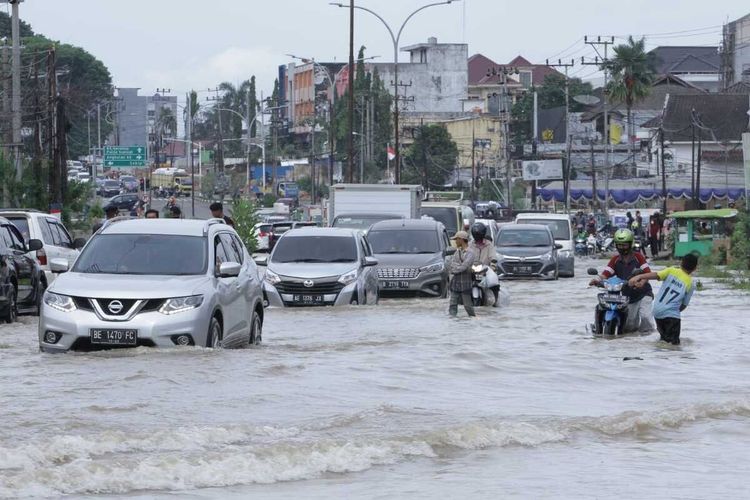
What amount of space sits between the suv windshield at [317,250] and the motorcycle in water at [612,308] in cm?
662

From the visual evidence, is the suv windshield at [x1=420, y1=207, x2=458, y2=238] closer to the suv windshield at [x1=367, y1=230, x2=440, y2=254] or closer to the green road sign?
the suv windshield at [x1=367, y1=230, x2=440, y2=254]

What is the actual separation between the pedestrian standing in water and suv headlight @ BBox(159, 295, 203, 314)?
7236 mm

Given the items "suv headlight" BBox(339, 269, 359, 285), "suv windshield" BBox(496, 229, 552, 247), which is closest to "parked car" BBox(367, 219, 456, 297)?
"suv headlight" BBox(339, 269, 359, 285)

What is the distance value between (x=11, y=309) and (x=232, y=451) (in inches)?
480

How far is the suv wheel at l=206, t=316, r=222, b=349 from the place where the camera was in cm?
1554

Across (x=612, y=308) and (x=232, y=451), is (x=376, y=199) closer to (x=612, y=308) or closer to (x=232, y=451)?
(x=612, y=308)

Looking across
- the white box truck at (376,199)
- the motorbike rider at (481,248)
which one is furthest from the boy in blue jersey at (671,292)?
the white box truck at (376,199)

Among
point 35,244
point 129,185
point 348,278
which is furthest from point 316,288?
point 129,185

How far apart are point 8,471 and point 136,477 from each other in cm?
79

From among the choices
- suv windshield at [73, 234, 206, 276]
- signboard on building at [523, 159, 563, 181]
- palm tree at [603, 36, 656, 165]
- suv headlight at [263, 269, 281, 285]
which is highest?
palm tree at [603, 36, 656, 165]

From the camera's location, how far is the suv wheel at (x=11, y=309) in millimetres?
21594

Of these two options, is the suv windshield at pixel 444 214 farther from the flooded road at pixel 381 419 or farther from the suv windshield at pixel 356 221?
the flooded road at pixel 381 419

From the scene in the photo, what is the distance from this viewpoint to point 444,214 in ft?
133

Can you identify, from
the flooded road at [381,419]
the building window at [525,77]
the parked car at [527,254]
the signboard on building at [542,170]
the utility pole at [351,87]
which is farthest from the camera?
the building window at [525,77]
